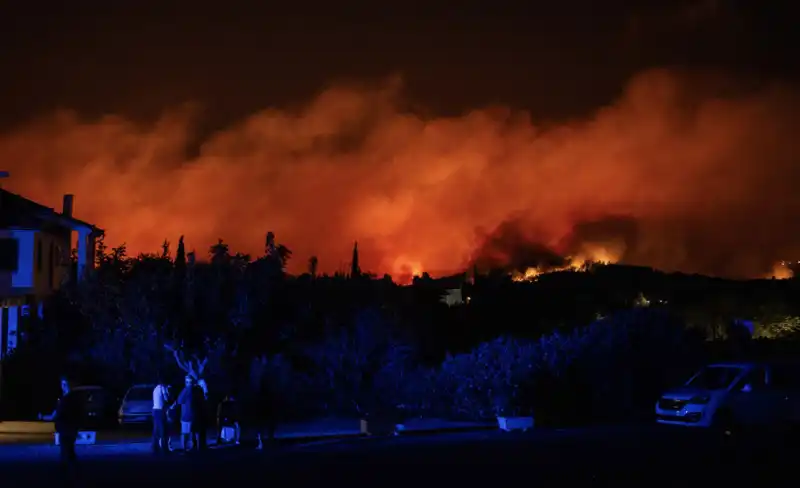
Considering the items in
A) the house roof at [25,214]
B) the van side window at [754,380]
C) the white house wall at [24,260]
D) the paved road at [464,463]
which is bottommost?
the paved road at [464,463]

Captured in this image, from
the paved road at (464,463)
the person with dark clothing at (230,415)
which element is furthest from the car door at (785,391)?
the person with dark clothing at (230,415)

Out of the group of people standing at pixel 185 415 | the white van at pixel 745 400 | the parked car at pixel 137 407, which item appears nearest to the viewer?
the group of people standing at pixel 185 415

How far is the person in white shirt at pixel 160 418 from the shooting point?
926 inches

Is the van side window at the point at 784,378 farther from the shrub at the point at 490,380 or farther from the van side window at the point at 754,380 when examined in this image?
the shrub at the point at 490,380

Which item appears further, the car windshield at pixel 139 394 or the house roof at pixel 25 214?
the house roof at pixel 25 214

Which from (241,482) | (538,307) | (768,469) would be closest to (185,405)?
(241,482)

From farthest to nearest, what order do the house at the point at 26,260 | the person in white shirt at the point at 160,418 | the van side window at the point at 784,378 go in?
1. the house at the point at 26,260
2. the van side window at the point at 784,378
3. the person in white shirt at the point at 160,418

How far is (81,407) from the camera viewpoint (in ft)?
64.8

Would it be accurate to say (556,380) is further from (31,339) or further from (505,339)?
(31,339)

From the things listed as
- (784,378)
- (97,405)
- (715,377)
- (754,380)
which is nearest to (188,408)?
(97,405)

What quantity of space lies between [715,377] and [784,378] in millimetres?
1748

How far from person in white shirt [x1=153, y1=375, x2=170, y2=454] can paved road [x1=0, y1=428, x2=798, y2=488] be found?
0.55m

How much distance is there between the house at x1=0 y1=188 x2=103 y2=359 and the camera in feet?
141

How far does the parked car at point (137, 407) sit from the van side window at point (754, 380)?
17032 mm
